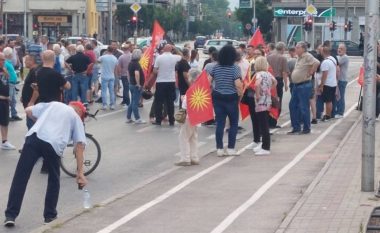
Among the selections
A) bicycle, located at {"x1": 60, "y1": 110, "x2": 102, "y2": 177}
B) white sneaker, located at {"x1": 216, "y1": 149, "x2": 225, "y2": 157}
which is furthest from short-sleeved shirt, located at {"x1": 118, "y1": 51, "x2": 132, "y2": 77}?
bicycle, located at {"x1": 60, "y1": 110, "x2": 102, "y2": 177}

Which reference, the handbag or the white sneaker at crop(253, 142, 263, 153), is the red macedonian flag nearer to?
the handbag

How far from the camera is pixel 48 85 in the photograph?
39.2 ft

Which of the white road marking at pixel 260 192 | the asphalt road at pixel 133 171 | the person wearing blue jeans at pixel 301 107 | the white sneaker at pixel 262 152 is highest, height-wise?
the person wearing blue jeans at pixel 301 107

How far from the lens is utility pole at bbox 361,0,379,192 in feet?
39.3

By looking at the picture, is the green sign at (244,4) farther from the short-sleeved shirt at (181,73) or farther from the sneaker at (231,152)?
the sneaker at (231,152)

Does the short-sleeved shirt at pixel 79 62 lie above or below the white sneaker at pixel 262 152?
above

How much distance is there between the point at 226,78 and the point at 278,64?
5.08 metres

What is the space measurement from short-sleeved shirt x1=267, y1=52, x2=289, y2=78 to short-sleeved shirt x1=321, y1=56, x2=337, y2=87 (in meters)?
1.13

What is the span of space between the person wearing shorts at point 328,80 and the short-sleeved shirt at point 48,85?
10.9 metres

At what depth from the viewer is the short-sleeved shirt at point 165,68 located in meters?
21.9

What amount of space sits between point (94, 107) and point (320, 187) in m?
15.1

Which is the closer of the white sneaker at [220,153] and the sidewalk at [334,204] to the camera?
the sidewalk at [334,204]

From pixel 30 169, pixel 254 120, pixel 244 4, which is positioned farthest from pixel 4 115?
pixel 244 4

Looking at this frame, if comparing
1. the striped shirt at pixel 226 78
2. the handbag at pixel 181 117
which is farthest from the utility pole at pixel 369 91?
the striped shirt at pixel 226 78
